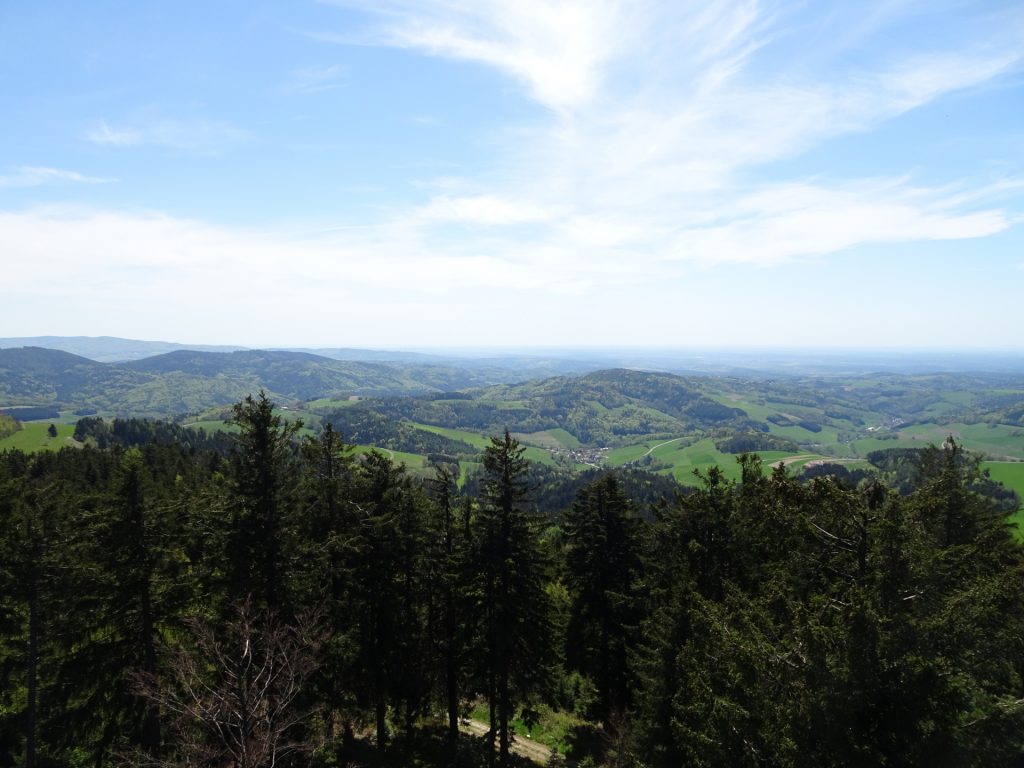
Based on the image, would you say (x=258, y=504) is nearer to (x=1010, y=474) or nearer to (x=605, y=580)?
(x=605, y=580)

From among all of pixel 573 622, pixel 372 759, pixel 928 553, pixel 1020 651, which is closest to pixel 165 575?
pixel 372 759

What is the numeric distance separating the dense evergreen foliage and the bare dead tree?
0.52ft

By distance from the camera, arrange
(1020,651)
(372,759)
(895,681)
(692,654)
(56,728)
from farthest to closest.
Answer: (372,759) < (56,728) < (692,654) < (1020,651) < (895,681)

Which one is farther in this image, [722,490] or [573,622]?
[573,622]

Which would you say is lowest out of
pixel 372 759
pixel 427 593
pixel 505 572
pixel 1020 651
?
pixel 372 759

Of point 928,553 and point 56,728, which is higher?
point 928,553

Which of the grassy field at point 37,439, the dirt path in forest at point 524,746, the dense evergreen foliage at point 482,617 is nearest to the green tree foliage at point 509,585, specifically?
the dense evergreen foliage at point 482,617

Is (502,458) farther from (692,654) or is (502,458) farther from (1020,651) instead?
(1020,651)

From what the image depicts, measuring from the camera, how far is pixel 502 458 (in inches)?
890

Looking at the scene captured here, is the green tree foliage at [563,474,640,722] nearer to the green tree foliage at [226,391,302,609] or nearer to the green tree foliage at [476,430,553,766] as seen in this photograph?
the green tree foliage at [476,430,553,766]

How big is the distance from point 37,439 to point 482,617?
18052 cm

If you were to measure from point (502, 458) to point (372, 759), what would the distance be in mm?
14446

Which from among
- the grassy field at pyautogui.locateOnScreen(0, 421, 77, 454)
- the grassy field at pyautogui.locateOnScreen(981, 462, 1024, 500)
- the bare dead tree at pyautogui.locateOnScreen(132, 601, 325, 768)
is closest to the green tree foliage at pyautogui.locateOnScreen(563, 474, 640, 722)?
the bare dead tree at pyautogui.locateOnScreen(132, 601, 325, 768)

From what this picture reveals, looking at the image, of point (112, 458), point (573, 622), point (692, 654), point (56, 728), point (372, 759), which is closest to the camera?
point (692, 654)
